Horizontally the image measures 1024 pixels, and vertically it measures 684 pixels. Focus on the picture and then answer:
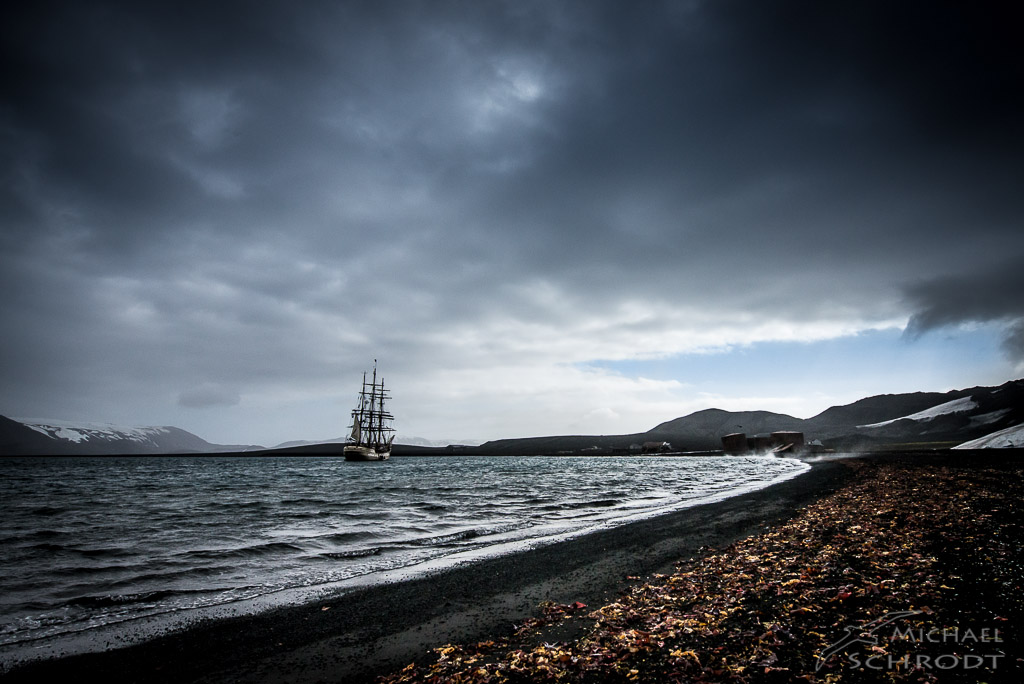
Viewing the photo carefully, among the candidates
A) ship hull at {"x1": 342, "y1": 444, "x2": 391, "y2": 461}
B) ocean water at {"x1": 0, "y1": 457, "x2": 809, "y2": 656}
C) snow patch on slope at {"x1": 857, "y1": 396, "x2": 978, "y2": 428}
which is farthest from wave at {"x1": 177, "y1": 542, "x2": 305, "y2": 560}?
snow patch on slope at {"x1": 857, "y1": 396, "x2": 978, "y2": 428}

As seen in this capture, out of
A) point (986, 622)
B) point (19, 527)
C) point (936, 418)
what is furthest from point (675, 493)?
point (936, 418)

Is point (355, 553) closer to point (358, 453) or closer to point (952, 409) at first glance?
point (358, 453)

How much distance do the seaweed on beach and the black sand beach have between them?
0.98 m

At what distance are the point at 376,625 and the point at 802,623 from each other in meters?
8.49

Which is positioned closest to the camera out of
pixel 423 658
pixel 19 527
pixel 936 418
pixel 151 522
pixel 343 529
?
pixel 423 658

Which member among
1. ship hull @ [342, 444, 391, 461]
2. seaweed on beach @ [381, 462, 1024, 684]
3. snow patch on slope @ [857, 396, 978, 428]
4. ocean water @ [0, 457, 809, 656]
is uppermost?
snow patch on slope @ [857, 396, 978, 428]

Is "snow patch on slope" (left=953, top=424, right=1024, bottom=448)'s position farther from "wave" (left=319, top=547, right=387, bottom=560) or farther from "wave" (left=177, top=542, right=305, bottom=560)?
"wave" (left=177, top=542, right=305, bottom=560)

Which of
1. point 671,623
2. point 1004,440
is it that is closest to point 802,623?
point 671,623

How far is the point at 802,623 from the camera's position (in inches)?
286

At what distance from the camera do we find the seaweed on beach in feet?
19.1

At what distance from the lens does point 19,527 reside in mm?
23406

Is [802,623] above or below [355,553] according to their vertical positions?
above

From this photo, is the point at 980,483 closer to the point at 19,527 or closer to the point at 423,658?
the point at 423,658

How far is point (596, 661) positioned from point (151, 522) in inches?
1167
